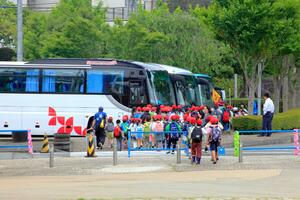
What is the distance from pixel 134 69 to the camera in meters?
33.7

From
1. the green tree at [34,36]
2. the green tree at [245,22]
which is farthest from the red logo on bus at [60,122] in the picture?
the green tree at [34,36]

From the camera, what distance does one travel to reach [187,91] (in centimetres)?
3862

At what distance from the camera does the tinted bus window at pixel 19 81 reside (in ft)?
108

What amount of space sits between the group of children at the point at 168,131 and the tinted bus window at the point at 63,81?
410 centimetres

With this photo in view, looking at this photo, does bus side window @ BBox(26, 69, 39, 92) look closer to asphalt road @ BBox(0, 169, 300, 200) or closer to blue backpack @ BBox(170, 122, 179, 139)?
blue backpack @ BBox(170, 122, 179, 139)

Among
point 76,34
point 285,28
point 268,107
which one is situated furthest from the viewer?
point 76,34

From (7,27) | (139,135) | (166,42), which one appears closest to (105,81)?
(139,135)

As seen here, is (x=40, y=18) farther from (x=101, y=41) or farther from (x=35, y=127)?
(x=35, y=127)

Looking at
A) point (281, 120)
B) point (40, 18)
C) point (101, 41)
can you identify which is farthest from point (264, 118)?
point (40, 18)

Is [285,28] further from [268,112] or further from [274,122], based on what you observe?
[268,112]

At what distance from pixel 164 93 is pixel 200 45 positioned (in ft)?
69.7

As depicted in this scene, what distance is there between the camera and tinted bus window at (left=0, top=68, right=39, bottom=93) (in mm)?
33062

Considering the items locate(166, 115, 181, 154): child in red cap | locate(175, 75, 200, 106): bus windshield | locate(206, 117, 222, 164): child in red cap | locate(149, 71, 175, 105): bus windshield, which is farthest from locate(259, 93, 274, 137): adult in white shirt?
locate(206, 117, 222, 164): child in red cap

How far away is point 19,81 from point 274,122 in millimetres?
12601
